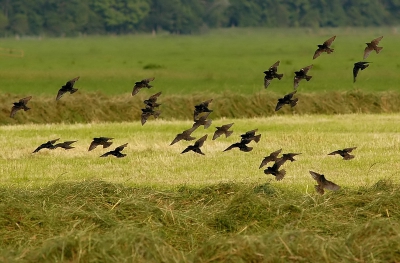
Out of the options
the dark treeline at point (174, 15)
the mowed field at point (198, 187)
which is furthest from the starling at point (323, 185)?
the dark treeline at point (174, 15)

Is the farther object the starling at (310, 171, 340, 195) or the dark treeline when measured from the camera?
the dark treeline

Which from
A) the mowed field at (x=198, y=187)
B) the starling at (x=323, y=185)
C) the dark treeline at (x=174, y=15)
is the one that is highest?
the starling at (x=323, y=185)

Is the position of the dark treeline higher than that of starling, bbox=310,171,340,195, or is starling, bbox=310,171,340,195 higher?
starling, bbox=310,171,340,195

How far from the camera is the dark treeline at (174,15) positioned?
136 meters

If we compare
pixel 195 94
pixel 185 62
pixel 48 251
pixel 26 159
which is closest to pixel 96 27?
pixel 185 62

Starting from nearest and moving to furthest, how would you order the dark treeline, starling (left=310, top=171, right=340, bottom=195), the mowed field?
the mowed field → starling (left=310, top=171, right=340, bottom=195) → the dark treeline

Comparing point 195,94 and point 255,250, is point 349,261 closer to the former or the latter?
point 255,250

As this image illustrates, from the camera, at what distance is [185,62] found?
190 ft

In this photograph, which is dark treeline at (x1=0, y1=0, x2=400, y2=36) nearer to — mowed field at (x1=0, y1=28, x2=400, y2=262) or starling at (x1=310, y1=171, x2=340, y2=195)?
mowed field at (x1=0, y1=28, x2=400, y2=262)

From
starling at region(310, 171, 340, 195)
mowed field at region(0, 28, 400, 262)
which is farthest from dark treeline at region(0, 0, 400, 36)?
starling at region(310, 171, 340, 195)

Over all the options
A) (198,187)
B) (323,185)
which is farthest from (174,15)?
(323,185)

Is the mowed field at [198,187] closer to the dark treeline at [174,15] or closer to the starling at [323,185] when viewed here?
the starling at [323,185]

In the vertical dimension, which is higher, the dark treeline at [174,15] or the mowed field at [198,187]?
the mowed field at [198,187]

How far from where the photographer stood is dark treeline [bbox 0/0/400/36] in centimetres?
13588
